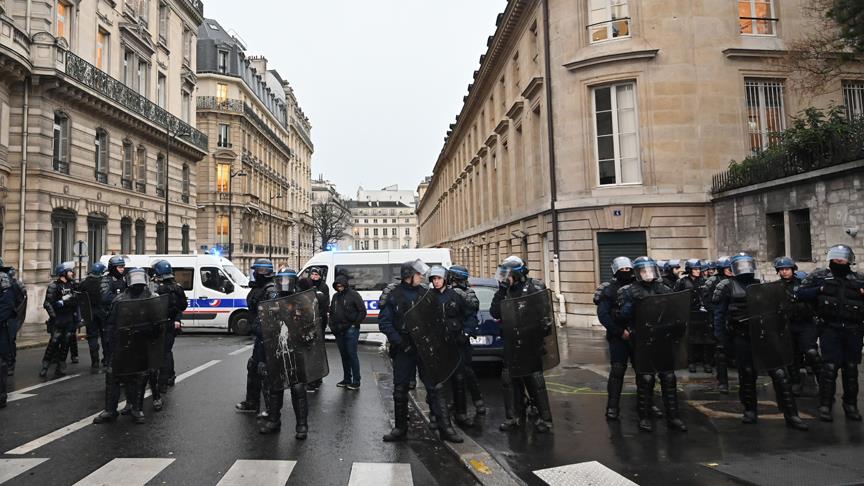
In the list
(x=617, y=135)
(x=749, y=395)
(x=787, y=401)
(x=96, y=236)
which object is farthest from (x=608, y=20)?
(x=96, y=236)

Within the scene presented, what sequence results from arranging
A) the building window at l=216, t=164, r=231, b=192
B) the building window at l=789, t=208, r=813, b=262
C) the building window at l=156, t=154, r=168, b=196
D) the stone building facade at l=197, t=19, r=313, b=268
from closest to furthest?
the building window at l=789, t=208, r=813, b=262, the building window at l=156, t=154, r=168, b=196, the stone building facade at l=197, t=19, r=313, b=268, the building window at l=216, t=164, r=231, b=192

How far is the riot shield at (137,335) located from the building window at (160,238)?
22.5 meters

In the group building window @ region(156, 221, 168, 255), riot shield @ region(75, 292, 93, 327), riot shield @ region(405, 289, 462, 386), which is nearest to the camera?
riot shield @ region(405, 289, 462, 386)

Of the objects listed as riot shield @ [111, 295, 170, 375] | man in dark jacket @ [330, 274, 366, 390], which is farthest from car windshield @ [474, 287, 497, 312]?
riot shield @ [111, 295, 170, 375]

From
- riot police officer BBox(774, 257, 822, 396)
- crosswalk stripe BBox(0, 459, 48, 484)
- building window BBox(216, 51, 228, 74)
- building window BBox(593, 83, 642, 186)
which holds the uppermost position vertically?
building window BBox(216, 51, 228, 74)

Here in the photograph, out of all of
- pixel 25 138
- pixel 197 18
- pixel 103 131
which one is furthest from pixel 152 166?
pixel 197 18

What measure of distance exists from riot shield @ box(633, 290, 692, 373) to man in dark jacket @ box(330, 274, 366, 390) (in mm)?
4053

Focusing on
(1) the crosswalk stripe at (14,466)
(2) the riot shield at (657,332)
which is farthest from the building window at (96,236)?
(2) the riot shield at (657,332)

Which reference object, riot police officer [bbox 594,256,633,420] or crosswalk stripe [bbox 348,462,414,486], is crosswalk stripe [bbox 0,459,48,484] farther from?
riot police officer [bbox 594,256,633,420]

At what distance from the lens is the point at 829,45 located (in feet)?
42.5

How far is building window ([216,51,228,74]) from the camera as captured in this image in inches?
1752

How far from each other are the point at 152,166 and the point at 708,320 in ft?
84.6

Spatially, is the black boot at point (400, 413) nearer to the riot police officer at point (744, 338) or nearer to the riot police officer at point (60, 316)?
the riot police officer at point (744, 338)

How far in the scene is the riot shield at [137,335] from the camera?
5.95 m
